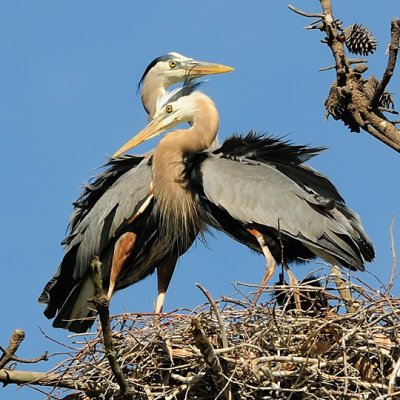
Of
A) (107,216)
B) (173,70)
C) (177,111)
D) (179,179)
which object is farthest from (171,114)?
(173,70)

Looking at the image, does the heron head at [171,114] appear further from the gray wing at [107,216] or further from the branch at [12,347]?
the branch at [12,347]

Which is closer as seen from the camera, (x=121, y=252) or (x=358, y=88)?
(x=358, y=88)

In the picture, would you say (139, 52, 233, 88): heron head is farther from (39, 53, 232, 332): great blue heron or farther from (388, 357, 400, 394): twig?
(388, 357, 400, 394): twig

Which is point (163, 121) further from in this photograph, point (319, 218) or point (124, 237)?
point (319, 218)

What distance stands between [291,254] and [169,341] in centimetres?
195

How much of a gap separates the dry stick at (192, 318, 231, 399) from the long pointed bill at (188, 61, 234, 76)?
14.1ft

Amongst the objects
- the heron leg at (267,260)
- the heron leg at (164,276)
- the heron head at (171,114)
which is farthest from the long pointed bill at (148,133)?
the heron leg at (267,260)

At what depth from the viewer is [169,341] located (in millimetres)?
6230

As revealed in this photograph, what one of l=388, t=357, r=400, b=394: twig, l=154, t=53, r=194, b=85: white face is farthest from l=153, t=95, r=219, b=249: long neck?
l=388, t=357, r=400, b=394: twig

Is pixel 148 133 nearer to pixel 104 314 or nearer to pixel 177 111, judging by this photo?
pixel 177 111

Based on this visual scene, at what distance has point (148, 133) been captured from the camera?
8.73 m

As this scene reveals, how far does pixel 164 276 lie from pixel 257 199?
108cm

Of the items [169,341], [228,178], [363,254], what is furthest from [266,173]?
[169,341]

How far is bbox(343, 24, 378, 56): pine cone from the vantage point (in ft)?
19.7
